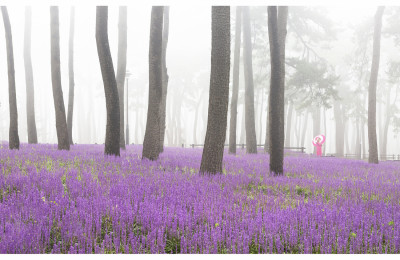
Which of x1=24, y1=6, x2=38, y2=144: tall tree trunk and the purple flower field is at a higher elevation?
x1=24, y1=6, x2=38, y2=144: tall tree trunk

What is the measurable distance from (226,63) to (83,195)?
4714 millimetres

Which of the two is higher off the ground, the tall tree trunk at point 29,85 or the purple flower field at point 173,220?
the tall tree trunk at point 29,85

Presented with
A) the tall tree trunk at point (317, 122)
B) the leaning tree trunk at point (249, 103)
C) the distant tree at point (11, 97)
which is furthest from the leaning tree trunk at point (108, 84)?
the tall tree trunk at point (317, 122)

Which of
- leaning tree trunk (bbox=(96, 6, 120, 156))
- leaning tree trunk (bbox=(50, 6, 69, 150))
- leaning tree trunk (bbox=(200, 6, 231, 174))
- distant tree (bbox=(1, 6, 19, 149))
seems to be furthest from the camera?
leaning tree trunk (bbox=(50, 6, 69, 150))

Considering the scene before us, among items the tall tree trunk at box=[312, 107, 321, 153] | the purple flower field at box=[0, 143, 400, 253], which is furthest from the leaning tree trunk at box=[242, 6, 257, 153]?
the tall tree trunk at box=[312, 107, 321, 153]

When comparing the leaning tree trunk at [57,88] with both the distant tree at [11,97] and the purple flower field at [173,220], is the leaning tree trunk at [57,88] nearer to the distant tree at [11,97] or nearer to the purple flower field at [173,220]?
the distant tree at [11,97]

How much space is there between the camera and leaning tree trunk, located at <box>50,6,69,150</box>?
13.0m

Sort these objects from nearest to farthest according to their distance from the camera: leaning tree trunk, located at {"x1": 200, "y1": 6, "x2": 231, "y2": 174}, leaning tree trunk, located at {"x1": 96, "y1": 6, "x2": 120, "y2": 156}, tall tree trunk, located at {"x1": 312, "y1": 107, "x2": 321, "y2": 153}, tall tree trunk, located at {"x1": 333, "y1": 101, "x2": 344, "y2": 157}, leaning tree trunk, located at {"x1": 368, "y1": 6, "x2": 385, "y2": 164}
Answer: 1. leaning tree trunk, located at {"x1": 200, "y1": 6, "x2": 231, "y2": 174}
2. leaning tree trunk, located at {"x1": 96, "y1": 6, "x2": 120, "y2": 156}
3. leaning tree trunk, located at {"x1": 368, "y1": 6, "x2": 385, "y2": 164}
4. tall tree trunk, located at {"x1": 333, "y1": 101, "x2": 344, "y2": 157}
5. tall tree trunk, located at {"x1": 312, "y1": 107, "x2": 321, "y2": 153}

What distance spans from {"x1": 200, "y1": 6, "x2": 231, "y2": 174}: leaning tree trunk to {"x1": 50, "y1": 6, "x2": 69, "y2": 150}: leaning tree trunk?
7.50 meters

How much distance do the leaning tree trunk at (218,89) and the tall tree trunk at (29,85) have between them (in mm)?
14248

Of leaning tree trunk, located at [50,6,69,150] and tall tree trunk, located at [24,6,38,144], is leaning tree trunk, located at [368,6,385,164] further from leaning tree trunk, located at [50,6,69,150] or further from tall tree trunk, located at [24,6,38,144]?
tall tree trunk, located at [24,6,38,144]

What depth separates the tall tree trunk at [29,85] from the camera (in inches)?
729

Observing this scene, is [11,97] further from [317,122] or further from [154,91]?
[317,122]

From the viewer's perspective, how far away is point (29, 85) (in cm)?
2100
